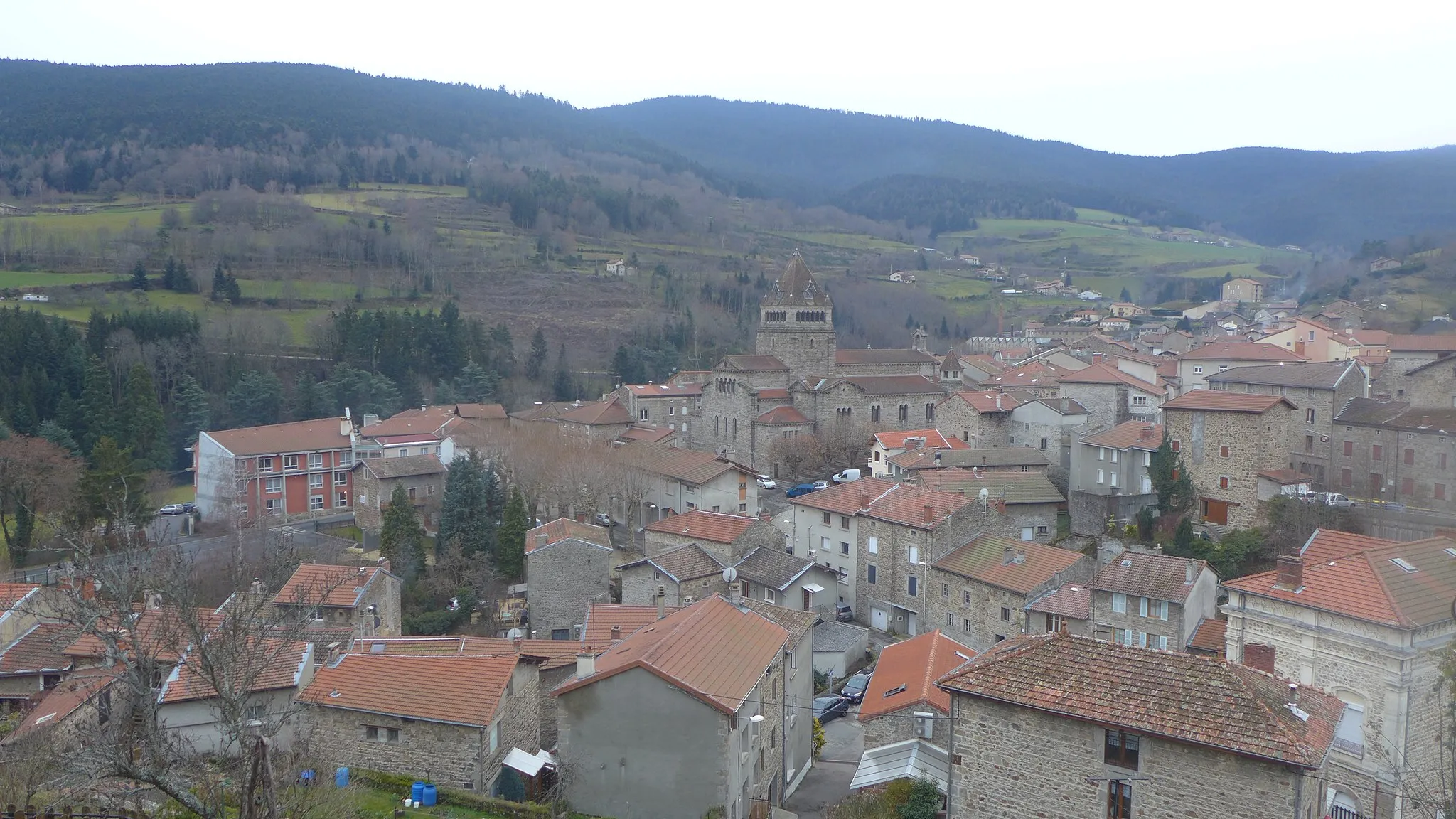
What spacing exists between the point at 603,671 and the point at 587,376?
205 feet

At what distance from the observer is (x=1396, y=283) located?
56.4 meters

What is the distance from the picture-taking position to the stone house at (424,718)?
63.7 feet

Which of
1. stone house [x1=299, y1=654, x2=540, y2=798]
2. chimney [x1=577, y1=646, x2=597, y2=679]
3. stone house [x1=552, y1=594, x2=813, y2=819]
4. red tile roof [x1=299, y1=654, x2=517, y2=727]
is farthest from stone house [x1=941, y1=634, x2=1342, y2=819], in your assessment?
red tile roof [x1=299, y1=654, x2=517, y2=727]

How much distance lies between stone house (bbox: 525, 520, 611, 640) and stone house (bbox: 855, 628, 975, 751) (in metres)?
12.7

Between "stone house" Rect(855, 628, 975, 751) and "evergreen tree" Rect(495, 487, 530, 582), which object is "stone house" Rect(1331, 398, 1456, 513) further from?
"evergreen tree" Rect(495, 487, 530, 582)

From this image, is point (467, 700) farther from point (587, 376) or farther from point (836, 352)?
point (587, 376)

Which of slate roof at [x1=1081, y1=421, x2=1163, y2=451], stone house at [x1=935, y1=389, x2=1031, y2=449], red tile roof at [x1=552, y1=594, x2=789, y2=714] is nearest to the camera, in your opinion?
red tile roof at [x1=552, y1=594, x2=789, y2=714]

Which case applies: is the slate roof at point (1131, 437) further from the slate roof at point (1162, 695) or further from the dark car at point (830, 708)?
the slate roof at point (1162, 695)

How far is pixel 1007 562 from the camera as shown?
31641 millimetres

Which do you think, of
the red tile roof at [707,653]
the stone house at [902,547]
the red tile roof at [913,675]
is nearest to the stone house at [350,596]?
the red tile roof at [707,653]

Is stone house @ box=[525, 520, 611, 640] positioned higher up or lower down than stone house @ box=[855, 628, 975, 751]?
lower down

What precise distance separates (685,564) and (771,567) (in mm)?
3037

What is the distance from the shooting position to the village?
1366cm

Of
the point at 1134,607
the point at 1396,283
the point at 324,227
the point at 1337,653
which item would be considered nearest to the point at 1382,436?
the point at 1134,607
